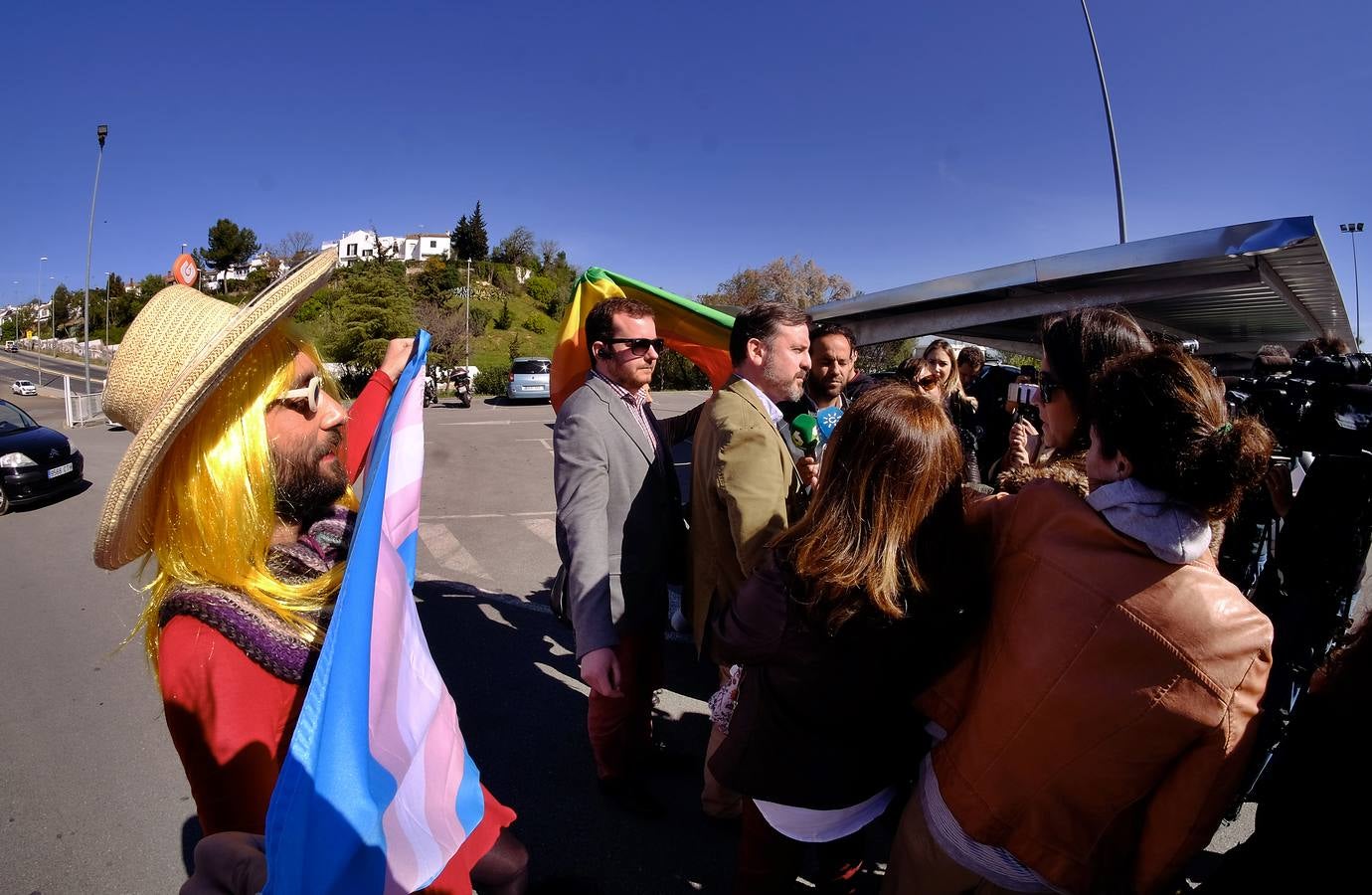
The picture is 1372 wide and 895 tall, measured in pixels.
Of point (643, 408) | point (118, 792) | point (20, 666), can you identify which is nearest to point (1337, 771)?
point (643, 408)

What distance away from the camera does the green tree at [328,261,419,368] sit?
94.3ft

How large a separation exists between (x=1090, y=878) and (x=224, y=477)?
200cm

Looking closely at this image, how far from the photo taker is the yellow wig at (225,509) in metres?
1.25

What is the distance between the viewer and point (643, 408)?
2.84 m

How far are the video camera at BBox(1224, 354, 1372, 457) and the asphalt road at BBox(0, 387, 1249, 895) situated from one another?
1941 millimetres

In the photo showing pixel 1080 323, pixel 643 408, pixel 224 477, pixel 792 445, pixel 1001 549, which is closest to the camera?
pixel 224 477

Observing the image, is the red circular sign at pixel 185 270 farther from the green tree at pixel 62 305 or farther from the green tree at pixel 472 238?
the green tree at pixel 62 305

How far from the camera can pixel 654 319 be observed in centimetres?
315

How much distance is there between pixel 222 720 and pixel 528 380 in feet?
74.6

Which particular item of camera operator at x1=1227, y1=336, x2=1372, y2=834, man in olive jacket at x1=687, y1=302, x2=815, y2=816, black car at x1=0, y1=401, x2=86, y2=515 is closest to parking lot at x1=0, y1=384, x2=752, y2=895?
man in olive jacket at x1=687, y1=302, x2=815, y2=816

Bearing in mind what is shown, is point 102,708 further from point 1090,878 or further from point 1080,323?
point 1080,323

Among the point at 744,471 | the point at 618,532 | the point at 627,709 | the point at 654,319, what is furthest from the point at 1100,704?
the point at 654,319

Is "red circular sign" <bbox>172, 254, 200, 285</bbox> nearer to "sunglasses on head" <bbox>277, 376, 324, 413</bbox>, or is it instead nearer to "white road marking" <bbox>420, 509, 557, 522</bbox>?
"sunglasses on head" <bbox>277, 376, 324, 413</bbox>

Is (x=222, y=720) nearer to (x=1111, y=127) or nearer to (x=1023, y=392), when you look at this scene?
(x=1023, y=392)
